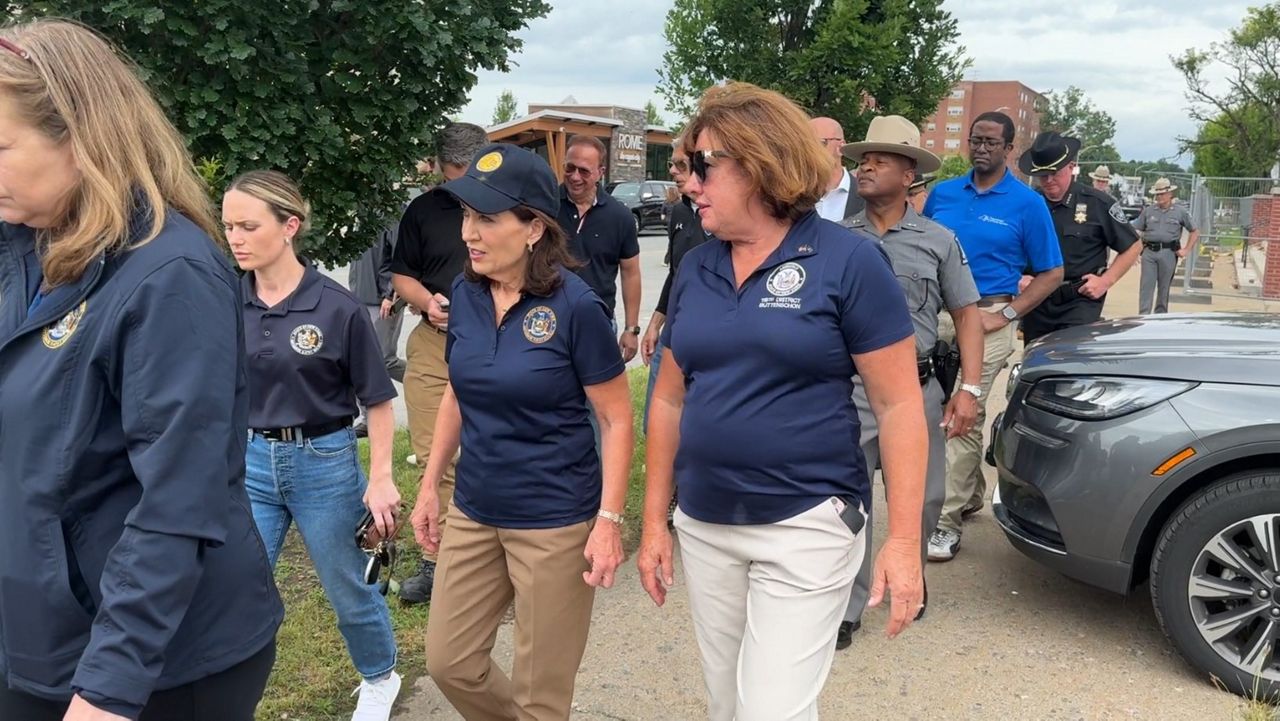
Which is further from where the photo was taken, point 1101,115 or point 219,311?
point 1101,115

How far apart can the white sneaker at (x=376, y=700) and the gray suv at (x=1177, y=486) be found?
98.4 inches

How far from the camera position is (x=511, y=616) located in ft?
14.6

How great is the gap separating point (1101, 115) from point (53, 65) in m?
124

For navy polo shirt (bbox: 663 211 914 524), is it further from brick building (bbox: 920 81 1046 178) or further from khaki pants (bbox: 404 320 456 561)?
brick building (bbox: 920 81 1046 178)

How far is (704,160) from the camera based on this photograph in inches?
99.9

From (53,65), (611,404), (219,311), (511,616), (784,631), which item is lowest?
(511,616)

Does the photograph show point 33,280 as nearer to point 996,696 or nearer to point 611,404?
point 611,404

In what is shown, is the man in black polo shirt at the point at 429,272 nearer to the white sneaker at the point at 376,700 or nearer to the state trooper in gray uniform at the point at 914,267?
the white sneaker at the point at 376,700

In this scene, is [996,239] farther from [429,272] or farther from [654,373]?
[429,272]

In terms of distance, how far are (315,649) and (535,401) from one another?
189 cm

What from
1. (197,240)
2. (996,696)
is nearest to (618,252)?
(996,696)

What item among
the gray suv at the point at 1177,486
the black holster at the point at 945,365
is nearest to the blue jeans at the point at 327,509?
the black holster at the point at 945,365

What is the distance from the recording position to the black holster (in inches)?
163

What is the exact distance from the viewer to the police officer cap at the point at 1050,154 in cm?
600
